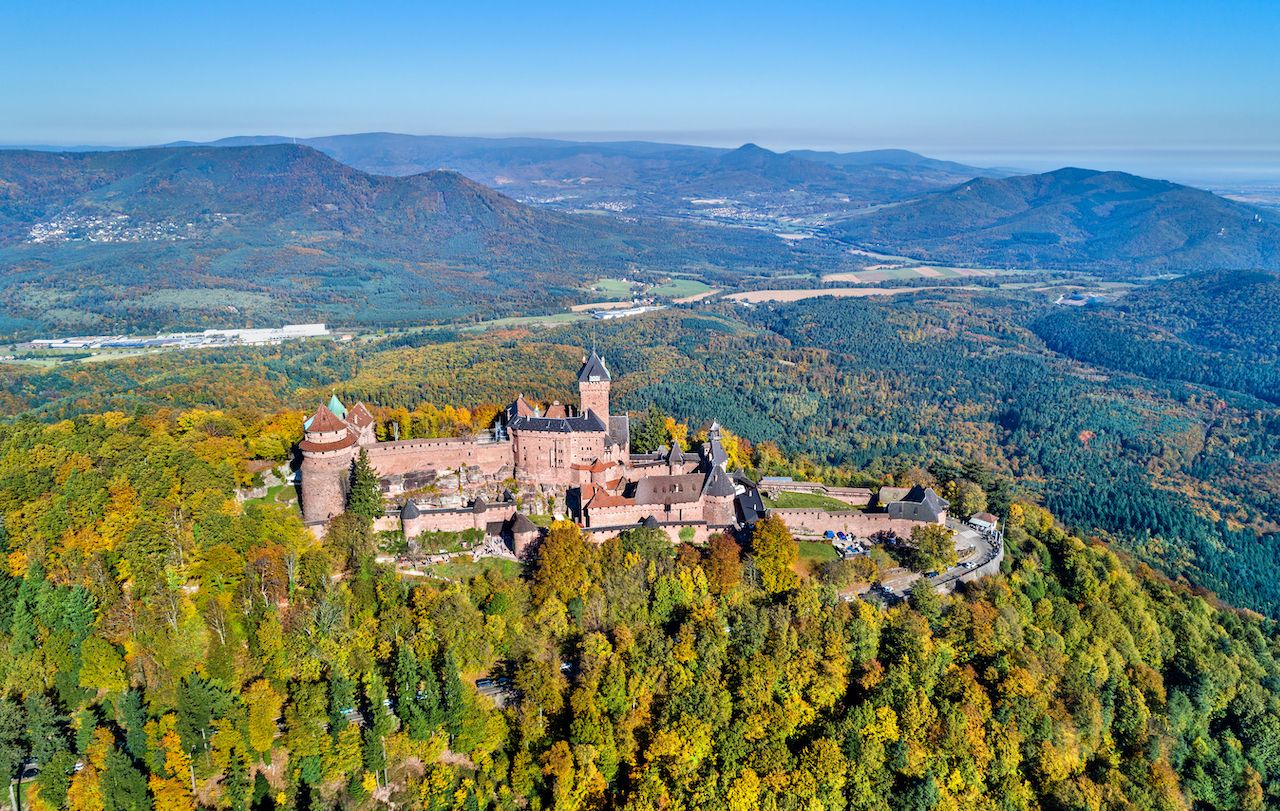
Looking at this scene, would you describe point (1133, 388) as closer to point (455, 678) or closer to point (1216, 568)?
point (1216, 568)

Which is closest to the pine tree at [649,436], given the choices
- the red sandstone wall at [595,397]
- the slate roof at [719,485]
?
the red sandstone wall at [595,397]

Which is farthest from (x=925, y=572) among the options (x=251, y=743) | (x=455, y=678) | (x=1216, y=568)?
(x=1216, y=568)

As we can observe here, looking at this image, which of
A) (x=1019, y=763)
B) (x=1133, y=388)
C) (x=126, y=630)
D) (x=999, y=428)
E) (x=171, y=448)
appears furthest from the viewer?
(x=1133, y=388)

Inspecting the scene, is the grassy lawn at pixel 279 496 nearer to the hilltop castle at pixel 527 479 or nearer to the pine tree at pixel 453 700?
the hilltop castle at pixel 527 479

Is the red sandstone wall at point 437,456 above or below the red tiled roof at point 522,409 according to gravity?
below

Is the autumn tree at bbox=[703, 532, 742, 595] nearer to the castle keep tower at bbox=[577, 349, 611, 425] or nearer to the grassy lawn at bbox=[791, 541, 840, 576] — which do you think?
the grassy lawn at bbox=[791, 541, 840, 576]

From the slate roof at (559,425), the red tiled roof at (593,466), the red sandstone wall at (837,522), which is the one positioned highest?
the slate roof at (559,425)
